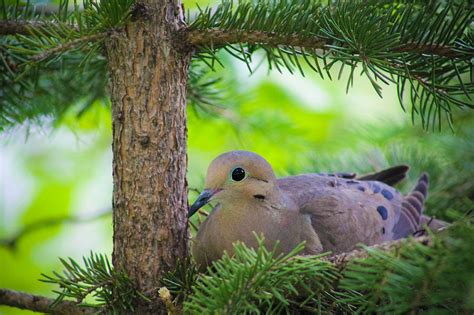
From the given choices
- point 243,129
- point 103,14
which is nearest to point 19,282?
point 243,129

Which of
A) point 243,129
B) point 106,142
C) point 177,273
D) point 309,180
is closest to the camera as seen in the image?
point 177,273

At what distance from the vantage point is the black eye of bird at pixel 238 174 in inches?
94.2

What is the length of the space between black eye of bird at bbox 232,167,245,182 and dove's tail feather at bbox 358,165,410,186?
1.01 m

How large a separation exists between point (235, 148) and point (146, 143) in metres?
1.95

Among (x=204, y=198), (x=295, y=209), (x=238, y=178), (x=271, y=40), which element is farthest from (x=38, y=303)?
(x=271, y=40)

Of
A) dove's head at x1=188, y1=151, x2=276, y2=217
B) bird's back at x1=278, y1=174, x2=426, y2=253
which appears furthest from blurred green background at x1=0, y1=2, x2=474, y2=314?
dove's head at x1=188, y1=151, x2=276, y2=217

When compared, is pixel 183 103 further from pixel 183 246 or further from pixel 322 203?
pixel 322 203

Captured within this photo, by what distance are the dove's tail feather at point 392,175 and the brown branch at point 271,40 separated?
1343mm

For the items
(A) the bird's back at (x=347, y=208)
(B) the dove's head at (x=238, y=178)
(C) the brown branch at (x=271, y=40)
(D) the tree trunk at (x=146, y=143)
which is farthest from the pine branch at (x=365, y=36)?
(A) the bird's back at (x=347, y=208)

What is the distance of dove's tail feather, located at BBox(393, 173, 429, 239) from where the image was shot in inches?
117

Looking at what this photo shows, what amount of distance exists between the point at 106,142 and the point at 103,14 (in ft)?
10.1

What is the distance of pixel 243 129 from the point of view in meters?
3.45

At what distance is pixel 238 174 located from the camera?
2.40 metres

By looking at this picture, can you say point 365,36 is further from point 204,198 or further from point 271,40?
point 204,198
